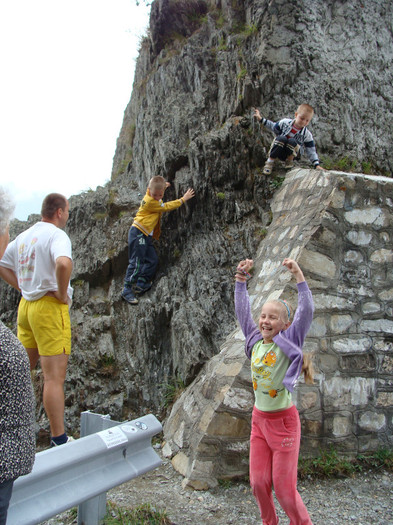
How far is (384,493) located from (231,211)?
3794mm

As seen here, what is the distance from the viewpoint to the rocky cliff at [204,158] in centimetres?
602

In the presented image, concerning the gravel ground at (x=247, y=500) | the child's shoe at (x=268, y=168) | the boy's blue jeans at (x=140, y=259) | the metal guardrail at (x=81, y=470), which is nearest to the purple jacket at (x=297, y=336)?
the metal guardrail at (x=81, y=470)

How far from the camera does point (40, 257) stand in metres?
3.87

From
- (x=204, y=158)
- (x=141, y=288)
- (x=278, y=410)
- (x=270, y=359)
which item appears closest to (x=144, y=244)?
(x=141, y=288)

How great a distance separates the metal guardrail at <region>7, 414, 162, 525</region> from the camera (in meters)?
2.29

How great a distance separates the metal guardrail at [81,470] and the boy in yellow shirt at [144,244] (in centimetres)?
389

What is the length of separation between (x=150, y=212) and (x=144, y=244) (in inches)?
18.9

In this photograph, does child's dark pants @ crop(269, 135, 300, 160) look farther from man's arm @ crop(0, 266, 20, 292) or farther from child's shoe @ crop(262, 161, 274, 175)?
man's arm @ crop(0, 266, 20, 292)

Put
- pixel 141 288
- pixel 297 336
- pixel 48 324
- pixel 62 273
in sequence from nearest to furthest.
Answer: pixel 297 336, pixel 62 273, pixel 48 324, pixel 141 288

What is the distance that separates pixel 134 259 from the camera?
6.89 m

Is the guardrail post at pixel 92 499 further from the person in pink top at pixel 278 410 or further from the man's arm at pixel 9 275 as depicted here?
the man's arm at pixel 9 275

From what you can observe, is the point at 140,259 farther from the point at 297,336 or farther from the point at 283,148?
the point at 297,336

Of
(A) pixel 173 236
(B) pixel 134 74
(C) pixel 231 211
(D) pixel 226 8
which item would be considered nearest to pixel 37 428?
(A) pixel 173 236

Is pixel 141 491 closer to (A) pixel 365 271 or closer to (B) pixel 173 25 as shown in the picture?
(A) pixel 365 271
